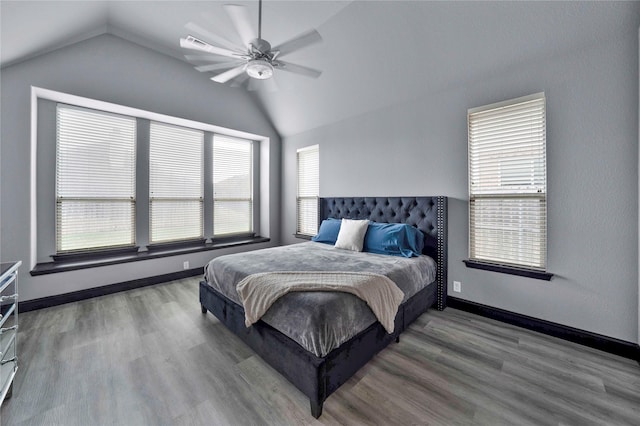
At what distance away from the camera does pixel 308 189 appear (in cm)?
502

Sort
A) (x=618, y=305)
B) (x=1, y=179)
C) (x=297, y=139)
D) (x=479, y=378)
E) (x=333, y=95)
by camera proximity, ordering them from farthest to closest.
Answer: (x=297, y=139) → (x=333, y=95) → (x=1, y=179) → (x=618, y=305) → (x=479, y=378)

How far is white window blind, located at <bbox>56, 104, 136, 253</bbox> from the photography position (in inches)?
135

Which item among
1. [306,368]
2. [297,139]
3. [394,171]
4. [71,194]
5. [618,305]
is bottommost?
[306,368]

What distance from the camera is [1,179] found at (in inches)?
110

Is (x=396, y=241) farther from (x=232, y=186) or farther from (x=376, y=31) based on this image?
(x=232, y=186)

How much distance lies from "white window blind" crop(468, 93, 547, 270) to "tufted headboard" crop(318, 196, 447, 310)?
0.32 m

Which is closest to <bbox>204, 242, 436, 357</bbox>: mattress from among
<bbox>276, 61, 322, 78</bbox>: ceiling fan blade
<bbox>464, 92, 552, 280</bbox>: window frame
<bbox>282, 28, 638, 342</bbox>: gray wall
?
<bbox>464, 92, 552, 280</bbox>: window frame

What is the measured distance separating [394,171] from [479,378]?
2513 millimetres

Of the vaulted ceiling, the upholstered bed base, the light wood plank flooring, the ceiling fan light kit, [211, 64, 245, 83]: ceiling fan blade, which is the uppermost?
the vaulted ceiling

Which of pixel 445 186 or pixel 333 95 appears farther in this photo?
pixel 333 95

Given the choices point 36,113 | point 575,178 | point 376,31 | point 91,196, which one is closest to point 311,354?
point 575,178

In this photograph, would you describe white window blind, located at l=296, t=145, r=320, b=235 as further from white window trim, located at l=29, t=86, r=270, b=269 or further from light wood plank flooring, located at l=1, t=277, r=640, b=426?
light wood plank flooring, located at l=1, t=277, r=640, b=426

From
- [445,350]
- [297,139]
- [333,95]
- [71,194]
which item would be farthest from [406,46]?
[71,194]

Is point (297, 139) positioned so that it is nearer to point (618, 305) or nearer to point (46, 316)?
point (46, 316)
